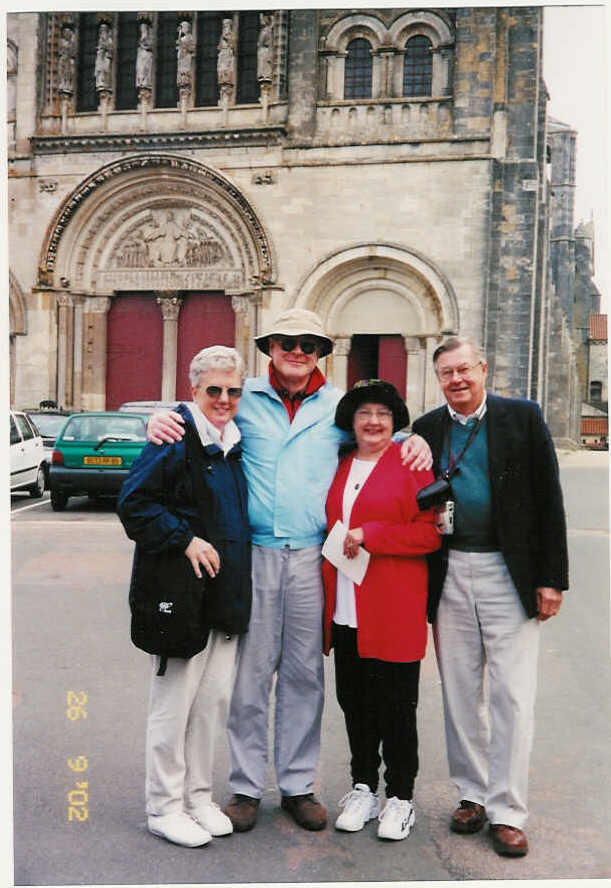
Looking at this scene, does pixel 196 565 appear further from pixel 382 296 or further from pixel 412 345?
pixel 382 296

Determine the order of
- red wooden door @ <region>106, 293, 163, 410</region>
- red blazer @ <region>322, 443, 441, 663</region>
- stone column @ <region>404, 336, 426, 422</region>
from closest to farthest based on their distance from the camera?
red blazer @ <region>322, 443, 441, 663</region>, red wooden door @ <region>106, 293, 163, 410</region>, stone column @ <region>404, 336, 426, 422</region>

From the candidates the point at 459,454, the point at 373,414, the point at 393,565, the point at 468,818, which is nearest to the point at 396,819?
the point at 468,818

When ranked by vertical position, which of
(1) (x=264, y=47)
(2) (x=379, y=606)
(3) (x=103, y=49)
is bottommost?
(2) (x=379, y=606)

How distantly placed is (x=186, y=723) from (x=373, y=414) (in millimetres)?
1403

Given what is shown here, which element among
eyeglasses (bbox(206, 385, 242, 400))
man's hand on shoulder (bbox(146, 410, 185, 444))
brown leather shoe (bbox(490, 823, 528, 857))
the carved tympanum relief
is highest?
the carved tympanum relief

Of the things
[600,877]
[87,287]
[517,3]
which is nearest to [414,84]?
[87,287]

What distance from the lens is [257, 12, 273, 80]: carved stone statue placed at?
6.64 m

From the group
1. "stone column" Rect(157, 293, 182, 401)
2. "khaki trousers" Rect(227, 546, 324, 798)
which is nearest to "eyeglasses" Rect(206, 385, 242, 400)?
"khaki trousers" Rect(227, 546, 324, 798)

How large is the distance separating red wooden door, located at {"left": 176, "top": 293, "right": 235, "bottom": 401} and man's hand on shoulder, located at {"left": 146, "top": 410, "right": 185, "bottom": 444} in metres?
9.36

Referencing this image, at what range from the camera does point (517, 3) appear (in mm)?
3779

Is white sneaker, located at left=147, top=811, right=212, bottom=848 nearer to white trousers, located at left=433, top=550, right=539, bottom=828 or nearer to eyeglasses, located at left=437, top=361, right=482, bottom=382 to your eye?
white trousers, located at left=433, top=550, right=539, bottom=828

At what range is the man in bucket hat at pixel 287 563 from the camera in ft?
11.1

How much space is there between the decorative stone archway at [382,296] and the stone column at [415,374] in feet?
0.09

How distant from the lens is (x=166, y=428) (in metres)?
3.19
